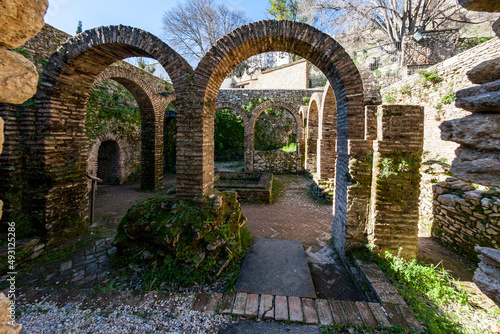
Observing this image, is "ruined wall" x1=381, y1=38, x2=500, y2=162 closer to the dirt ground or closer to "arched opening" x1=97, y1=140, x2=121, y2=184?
the dirt ground

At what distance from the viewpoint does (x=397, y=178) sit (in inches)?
120

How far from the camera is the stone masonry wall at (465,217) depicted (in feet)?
11.6

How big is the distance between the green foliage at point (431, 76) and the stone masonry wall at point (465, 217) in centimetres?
463

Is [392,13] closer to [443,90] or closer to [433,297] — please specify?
[443,90]

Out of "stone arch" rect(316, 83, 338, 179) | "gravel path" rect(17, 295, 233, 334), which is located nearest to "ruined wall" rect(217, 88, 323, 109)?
"stone arch" rect(316, 83, 338, 179)

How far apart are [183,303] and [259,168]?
34.0 feet

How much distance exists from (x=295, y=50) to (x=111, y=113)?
8027mm

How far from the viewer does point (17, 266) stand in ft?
10.9

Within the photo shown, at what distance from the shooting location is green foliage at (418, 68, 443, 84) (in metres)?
7.05

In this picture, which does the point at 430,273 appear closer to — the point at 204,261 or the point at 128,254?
the point at 204,261

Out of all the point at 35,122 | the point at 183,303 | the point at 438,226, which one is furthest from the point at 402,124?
the point at 35,122

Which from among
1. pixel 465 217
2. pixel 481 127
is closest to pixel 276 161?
pixel 465 217

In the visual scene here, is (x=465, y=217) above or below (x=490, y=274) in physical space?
below

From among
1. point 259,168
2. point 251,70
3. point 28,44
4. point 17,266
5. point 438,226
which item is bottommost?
point 17,266
